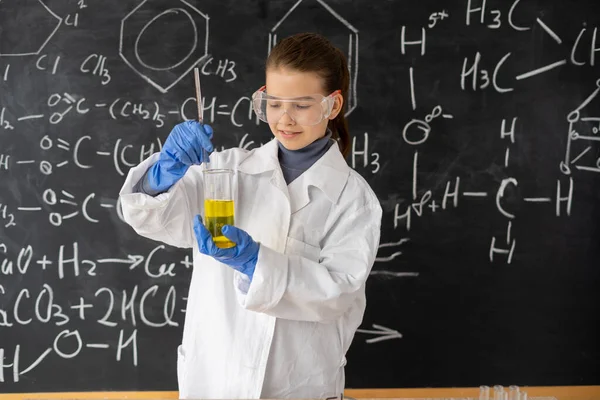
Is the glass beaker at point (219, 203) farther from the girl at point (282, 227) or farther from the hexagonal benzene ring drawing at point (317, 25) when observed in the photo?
the hexagonal benzene ring drawing at point (317, 25)

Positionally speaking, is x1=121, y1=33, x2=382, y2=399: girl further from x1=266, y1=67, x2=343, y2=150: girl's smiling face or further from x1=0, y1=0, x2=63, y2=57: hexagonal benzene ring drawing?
x1=0, y1=0, x2=63, y2=57: hexagonal benzene ring drawing

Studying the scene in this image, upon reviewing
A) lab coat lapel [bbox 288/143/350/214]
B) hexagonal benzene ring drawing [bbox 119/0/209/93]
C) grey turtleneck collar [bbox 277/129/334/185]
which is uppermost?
hexagonal benzene ring drawing [bbox 119/0/209/93]

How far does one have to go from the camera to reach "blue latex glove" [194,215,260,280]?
1.40 m

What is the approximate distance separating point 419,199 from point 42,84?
1.69 meters

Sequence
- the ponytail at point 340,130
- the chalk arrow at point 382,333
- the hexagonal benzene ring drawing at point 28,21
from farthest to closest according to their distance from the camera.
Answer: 1. the chalk arrow at point 382,333
2. the hexagonal benzene ring drawing at point 28,21
3. the ponytail at point 340,130

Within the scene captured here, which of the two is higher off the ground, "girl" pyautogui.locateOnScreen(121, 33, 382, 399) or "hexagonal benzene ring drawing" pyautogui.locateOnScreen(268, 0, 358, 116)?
"hexagonal benzene ring drawing" pyautogui.locateOnScreen(268, 0, 358, 116)

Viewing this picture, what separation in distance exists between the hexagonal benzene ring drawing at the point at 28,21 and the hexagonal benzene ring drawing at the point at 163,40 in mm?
306

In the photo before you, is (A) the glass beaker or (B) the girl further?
(B) the girl

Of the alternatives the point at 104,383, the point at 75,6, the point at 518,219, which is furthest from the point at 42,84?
the point at 518,219

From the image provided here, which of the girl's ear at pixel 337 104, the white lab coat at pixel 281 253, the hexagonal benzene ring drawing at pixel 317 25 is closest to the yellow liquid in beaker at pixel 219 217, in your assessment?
the white lab coat at pixel 281 253

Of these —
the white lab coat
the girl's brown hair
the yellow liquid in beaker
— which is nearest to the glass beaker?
the yellow liquid in beaker

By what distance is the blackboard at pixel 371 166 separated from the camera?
2637mm

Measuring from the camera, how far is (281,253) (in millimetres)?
1514

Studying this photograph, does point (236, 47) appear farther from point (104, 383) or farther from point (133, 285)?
point (104, 383)
